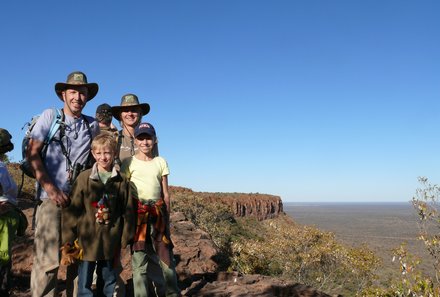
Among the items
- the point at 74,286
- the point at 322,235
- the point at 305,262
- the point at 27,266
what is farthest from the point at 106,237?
the point at 322,235

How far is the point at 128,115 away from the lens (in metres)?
4.37

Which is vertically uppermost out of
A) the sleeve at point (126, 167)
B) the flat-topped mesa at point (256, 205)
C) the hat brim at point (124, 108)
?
the hat brim at point (124, 108)

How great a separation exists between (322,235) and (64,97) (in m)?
14.6

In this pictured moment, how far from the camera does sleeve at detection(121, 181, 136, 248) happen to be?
345 centimetres

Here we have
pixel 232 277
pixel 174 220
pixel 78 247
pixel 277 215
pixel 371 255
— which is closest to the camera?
pixel 78 247

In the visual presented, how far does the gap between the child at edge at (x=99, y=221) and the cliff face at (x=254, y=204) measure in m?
48.0

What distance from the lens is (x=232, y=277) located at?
666 centimetres

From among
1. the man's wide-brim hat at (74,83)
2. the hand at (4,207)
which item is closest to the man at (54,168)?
the man's wide-brim hat at (74,83)

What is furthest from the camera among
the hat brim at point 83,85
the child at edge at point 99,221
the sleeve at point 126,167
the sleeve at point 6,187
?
the sleeve at point 126,167

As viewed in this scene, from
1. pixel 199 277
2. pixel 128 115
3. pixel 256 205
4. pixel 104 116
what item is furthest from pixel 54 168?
pixel 256 205

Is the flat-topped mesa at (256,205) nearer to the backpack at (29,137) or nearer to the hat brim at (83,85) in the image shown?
the hat brim at (83,85)

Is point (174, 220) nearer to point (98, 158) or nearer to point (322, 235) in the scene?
point (98, 158)

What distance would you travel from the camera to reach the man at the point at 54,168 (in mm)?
3346

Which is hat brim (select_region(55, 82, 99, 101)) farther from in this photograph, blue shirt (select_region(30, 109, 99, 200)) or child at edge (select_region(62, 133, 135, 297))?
child at edge (select_region(62, 133, 135, 297))
